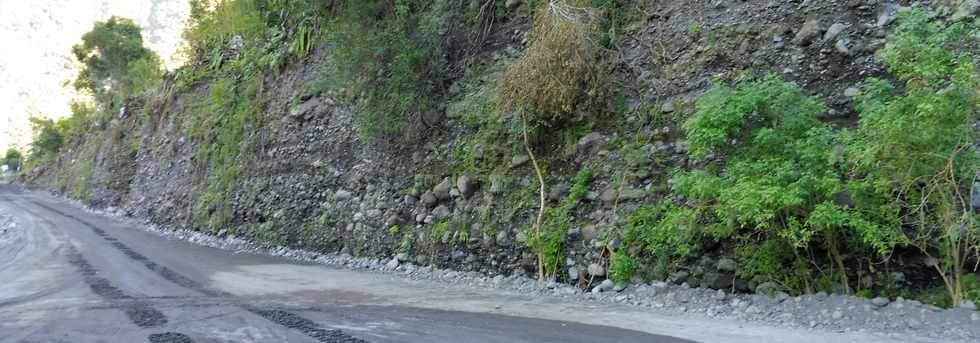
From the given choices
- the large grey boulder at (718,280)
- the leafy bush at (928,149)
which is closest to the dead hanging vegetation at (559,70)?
the large grey boulder at (718,280)

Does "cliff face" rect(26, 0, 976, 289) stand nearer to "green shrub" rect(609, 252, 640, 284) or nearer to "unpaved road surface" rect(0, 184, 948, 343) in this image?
"green shrub" rect(609, 252, 640, 284)

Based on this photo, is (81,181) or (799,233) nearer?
(799,233)

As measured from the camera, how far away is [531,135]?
11578mm

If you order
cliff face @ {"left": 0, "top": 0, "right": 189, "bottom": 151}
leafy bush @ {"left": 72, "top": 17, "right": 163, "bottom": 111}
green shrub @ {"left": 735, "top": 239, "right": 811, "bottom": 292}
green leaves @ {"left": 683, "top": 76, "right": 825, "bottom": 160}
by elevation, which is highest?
cliff face @ {"left": 0, "top": 0, "right": 189, "bottom": 151}

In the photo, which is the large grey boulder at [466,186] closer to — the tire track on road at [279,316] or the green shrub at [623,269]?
the green shrub at [623,269]

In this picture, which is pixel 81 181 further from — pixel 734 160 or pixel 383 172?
pixel 734 160

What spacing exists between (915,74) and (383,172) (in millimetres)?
10269

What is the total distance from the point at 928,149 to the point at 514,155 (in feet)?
21.7

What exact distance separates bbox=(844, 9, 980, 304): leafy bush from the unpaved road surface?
1326 mm

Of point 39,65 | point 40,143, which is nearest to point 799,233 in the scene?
point 40,143

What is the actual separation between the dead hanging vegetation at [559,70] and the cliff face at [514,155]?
56cm

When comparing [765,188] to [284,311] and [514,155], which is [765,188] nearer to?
A: [514,155]

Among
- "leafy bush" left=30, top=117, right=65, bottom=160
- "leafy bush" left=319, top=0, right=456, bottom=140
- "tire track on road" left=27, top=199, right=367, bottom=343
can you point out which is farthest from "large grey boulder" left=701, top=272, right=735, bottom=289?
"leafy bush" left=30, top=117, right=65, bottom=160

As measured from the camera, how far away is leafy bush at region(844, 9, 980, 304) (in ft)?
20.7
